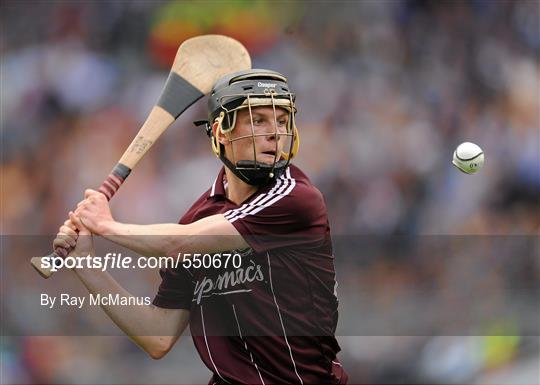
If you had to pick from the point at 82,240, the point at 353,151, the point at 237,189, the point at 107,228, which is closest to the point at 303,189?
the point at 237,189

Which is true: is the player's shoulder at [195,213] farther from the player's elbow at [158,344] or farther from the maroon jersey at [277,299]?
the player's elbow at [158,344]

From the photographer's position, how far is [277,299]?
2.66 m

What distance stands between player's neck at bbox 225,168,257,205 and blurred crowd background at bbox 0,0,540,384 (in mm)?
1897

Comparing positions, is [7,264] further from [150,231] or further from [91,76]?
[150,231]

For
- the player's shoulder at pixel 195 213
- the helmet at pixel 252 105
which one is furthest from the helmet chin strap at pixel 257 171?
the player's shoulder at pixel 195 213

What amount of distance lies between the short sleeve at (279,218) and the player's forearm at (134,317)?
0.51 m

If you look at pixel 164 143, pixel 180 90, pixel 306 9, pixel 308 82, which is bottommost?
pixel 180 90

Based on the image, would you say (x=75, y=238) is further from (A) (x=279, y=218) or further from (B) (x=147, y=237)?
(A) (x=279, y=218)

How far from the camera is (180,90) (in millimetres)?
3475

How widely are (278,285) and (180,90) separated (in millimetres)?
1157

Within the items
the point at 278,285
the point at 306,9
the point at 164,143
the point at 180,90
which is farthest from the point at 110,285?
the point at 306,9

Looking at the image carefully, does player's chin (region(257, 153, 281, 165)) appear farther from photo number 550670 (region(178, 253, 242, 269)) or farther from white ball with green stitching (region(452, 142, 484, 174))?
white ball with green stitching (region(452, 142, 484, 174))

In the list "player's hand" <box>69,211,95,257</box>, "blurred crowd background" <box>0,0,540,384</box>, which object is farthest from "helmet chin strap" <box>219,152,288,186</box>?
"blurred crowd background" <box>0,0,540,384</box>

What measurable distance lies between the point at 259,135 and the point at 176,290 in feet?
2.12
